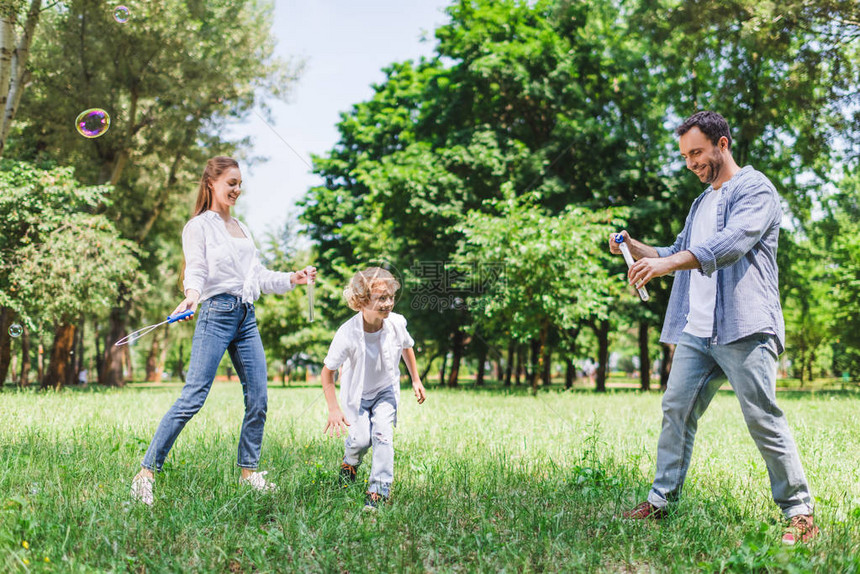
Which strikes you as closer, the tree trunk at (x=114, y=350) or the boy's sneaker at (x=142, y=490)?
the boy's sneaker at (x=142, y=490)

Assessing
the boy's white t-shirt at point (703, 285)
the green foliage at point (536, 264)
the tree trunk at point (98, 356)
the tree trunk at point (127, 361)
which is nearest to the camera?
the boy's white t-shirt at point (703, 285)

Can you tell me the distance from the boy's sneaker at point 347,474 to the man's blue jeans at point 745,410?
2.01 m

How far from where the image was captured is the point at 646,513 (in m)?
3.56

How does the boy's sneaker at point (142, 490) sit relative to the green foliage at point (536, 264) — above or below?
below

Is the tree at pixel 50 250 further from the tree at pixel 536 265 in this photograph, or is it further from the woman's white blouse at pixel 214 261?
the woman's white blouse at pixel 214 261

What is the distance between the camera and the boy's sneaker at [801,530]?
10.3ft

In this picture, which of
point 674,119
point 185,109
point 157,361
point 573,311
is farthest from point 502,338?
point 157,361

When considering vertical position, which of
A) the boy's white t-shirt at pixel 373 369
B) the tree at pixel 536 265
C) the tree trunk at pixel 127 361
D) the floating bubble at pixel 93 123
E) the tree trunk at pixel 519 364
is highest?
the floating bubble at pixel 93 123

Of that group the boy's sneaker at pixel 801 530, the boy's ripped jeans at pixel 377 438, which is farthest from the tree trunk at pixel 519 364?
the boy's sneaker at pixel 801 530

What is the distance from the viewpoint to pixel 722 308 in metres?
3.38

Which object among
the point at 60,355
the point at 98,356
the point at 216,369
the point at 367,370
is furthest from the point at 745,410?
the point at 98,356

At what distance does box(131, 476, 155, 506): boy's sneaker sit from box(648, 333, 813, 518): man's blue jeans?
10.0 ft

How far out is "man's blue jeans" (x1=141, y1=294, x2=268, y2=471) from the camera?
3.89 metres

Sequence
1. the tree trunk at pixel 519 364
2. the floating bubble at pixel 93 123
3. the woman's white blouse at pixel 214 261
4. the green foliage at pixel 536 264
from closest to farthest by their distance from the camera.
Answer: the woman's white blouse at pixel 214 261, the floating bubble at pixel 93 123, the green foliage at pixel 536 264, the tree trunk at pixel 519 364
